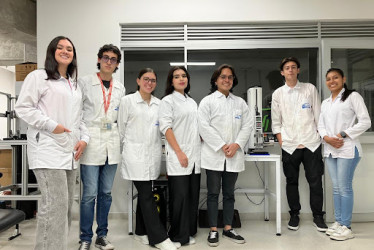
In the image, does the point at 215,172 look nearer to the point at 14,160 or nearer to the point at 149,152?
the point at 149,152

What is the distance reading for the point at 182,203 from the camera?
2613mm

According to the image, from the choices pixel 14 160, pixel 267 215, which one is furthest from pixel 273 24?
pixel 14 160

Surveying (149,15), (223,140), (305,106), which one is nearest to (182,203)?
(223,140)

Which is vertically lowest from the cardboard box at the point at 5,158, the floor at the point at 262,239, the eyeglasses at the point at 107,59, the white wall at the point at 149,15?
the floor at the point at 262,239

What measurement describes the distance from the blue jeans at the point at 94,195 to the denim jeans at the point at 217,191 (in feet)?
2.97

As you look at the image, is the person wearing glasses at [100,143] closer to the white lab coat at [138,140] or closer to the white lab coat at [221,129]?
the white lab coat at [138,140]

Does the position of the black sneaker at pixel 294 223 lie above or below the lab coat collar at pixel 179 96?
below

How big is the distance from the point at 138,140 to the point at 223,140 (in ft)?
2.54

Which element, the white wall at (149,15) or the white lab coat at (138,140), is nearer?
the white lab coat at (138,140)

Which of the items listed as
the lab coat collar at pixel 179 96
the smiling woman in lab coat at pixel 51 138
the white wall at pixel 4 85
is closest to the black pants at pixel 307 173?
the lab coat collar at pixel 179 96

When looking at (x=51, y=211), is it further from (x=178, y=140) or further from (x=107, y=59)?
(x=107, y=59)

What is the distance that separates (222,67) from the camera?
2.84 meters

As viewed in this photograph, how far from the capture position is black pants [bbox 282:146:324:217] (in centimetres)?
311

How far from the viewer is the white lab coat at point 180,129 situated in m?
2.61
